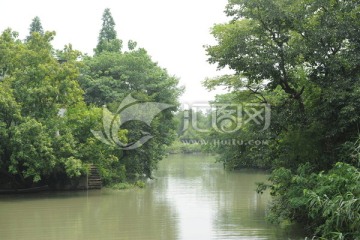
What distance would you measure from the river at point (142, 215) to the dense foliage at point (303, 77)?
149cm

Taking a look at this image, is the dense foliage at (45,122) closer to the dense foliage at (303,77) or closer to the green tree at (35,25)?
the dense foliage at (303,77)

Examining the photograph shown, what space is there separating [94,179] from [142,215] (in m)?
6.12

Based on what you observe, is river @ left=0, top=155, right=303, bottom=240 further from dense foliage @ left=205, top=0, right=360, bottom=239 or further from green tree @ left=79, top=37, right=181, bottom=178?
green tree @ left=79, top=37, right=181, bottom=178

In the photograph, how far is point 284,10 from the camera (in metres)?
10.3

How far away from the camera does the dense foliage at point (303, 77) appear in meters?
9.23

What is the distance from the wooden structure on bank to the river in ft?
1.59

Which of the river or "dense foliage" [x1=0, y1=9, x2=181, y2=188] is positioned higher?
"dense foliage" [x1=0, y1=9, x2=181, y2=188]

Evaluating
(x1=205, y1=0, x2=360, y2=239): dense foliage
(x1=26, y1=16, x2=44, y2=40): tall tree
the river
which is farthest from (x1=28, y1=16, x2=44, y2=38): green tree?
(x1=205, y1=0, x2=360, y2=239): dense foliage

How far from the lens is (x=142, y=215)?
A: 12.6 m

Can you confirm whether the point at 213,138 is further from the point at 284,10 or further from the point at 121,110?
the point at 284,10

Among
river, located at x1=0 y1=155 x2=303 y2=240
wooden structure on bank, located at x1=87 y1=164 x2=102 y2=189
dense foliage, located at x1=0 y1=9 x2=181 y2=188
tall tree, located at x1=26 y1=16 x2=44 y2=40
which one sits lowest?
river, located at x1=0 y1=155 x2=303 y2=240

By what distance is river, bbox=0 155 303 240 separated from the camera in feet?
33.1

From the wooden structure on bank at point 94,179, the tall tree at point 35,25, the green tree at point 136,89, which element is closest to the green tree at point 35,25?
the tall tree at point 35,25

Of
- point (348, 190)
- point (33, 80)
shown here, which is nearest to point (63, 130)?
point (33, 80)
